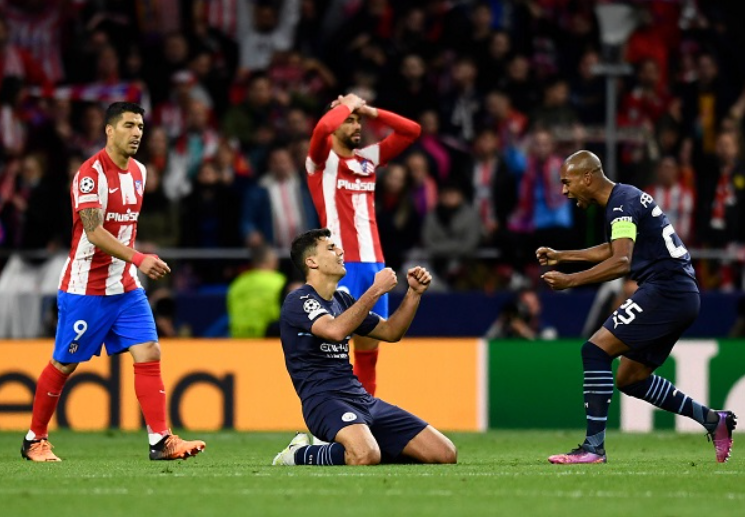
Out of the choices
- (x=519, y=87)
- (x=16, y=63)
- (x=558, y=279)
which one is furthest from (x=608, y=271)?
(x=16, y=63)

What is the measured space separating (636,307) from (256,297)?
6.81 metres

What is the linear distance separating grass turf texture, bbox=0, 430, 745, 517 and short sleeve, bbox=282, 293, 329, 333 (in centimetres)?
94

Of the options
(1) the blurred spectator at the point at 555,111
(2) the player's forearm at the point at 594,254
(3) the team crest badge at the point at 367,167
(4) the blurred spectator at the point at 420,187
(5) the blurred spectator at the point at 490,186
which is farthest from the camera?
(1) the blurred spectator at the point at 555,111

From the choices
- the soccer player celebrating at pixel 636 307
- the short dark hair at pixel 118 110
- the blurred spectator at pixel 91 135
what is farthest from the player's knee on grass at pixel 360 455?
the blurred spectator at pixel 91 135

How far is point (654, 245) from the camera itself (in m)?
10.3

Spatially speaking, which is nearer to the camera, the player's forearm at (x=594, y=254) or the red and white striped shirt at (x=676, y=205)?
the player's forearm at (x=594, y=254)

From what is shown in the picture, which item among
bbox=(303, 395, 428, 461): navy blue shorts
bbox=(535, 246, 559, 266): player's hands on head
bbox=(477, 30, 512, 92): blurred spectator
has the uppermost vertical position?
bbox=(477, 30, 512, 92): blurred spectator

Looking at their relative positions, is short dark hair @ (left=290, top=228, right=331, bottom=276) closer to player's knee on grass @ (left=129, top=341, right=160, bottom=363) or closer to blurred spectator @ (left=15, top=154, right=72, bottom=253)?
player's knee on grass @ (left=129, top=341, right=160, bottom=363)

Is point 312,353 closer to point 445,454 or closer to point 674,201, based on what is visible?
point 445,454

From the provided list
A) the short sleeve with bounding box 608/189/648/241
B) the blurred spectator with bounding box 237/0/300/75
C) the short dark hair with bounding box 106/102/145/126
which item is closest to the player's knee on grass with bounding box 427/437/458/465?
the short sleeve with bounding box 608/189/648/241

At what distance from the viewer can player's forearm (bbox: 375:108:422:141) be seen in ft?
40.2

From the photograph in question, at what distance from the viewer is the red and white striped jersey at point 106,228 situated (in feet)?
35.4

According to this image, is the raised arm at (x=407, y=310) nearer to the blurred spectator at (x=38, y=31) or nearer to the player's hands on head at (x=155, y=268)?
the player's hands on head at (x=155, y=268)

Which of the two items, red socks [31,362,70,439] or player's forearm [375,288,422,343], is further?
red socks [31,362,70,439]
